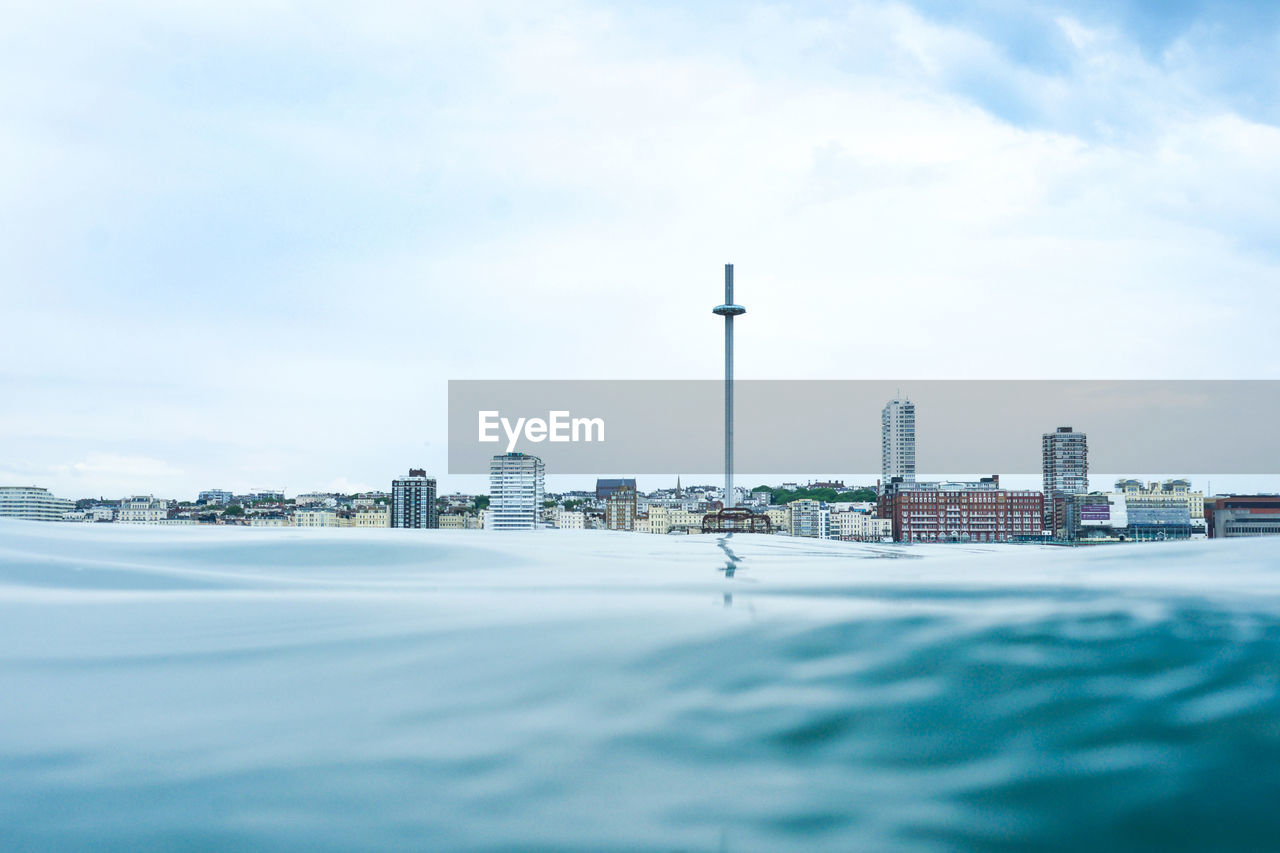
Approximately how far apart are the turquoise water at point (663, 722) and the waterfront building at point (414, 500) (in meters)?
44.6

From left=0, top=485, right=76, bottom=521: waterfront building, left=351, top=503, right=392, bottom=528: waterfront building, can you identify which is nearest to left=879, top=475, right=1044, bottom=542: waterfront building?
left=351, top=503, right=392, bottom=528: waterfront building

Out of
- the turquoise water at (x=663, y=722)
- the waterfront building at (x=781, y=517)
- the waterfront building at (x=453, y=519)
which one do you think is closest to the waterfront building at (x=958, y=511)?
the waterfront building at (x=781, y=517)

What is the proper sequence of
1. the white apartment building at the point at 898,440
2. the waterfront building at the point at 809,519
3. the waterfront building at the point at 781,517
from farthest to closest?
the white apartment building at the point at 898,440 → the waterfront building at the point at 781,517 → the waterfront building at the point at 809,519

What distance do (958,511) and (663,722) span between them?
366 feet

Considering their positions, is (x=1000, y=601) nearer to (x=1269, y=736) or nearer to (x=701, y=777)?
(x=1269, y=736)

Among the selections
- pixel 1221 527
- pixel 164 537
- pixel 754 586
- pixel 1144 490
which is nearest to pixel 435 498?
pixel 1221 527

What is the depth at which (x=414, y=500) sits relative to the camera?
1890 inches

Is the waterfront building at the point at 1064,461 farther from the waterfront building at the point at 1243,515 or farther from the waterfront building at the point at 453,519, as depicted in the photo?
the waterfront building at the point at 453,519

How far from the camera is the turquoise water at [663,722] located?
1.49 m

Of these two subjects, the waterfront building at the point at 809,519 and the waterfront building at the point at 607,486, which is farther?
the waterfront building at the point at 607,486

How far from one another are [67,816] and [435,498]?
50752 millimetres

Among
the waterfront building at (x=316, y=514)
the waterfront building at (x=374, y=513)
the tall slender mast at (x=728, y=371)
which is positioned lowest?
the waterfront building at (x=374, y=513)

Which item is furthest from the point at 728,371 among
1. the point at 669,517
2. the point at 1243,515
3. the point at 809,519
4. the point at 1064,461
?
the point at 809,519

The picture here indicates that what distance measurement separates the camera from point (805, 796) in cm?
157
